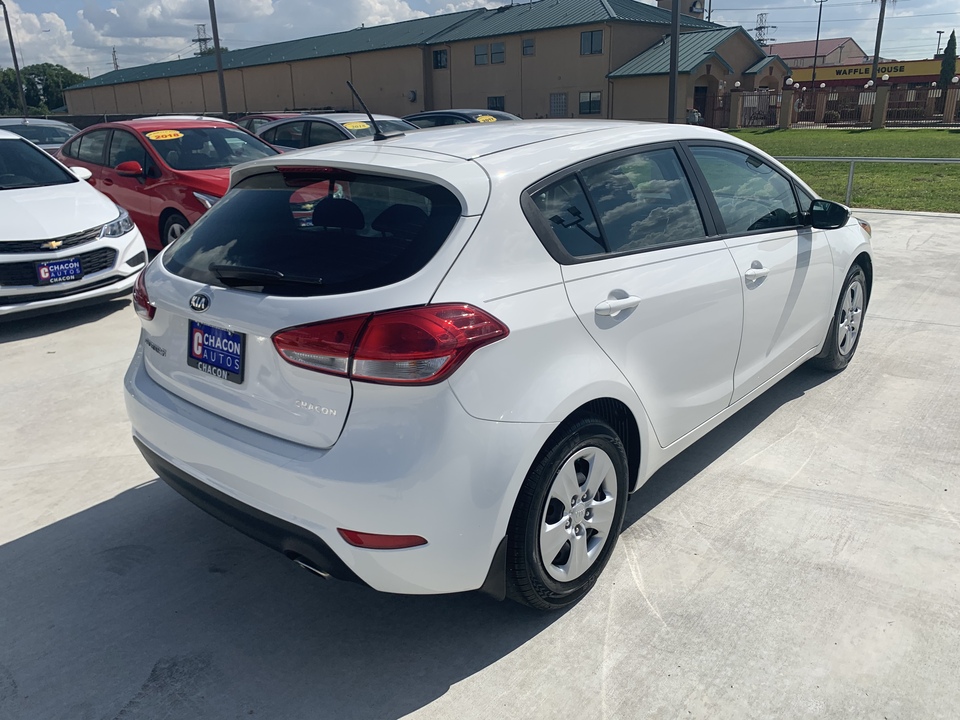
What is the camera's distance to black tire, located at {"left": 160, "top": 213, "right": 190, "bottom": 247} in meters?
8.50

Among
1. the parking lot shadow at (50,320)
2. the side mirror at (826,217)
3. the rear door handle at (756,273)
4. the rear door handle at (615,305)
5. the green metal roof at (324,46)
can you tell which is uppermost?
the green metal roof at (324,46)

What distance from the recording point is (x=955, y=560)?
3.25 metres

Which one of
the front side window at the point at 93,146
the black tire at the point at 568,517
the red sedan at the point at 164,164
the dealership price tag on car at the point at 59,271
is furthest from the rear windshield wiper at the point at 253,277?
the front side window at the point at 93,146

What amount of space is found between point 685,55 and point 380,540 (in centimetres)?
4453

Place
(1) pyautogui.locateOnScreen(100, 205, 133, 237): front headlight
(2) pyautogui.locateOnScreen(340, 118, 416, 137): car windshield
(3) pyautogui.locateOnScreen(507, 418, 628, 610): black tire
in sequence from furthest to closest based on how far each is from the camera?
(2) pyautogui.locateOnScreen(340, 118, 416, 137): car windshield → (1) pyautogui.locateOnScreen(100, 205, 133, 237): front headlight → (3) pyautogui.locateOnScreen(507, 418, 628, 610): black tire

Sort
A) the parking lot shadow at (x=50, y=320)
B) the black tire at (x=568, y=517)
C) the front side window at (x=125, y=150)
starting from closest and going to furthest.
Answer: the black tire at (x=568, y=517)
the parking lot shadow at (x=50, y=320)
the front side window at (x=125, y=150)

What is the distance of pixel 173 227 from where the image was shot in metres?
8.55

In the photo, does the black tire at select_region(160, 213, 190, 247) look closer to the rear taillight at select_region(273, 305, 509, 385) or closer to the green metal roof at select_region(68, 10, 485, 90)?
the rear taillight at select_region(273, 305, 509, 385)

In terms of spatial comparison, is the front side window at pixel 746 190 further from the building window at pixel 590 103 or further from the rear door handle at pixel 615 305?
the building window at pixel 590 103

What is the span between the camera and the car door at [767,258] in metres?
3.81

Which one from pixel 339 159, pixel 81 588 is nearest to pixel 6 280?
pixel 81 588

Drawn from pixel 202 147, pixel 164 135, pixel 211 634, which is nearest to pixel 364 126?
pixel 202 147

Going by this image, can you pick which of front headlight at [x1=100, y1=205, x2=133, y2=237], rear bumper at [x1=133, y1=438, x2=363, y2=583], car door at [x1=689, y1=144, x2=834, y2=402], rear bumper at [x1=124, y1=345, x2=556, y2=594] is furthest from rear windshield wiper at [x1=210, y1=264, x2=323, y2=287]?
front headlight at [x1=100, y1=205, x2=133, y2=237]

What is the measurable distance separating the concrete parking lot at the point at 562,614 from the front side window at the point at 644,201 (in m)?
1.27
